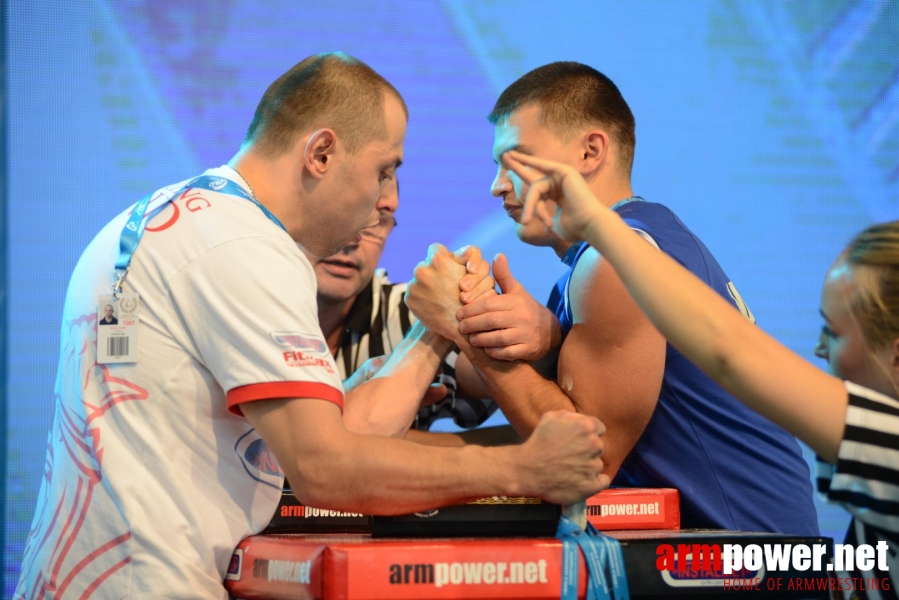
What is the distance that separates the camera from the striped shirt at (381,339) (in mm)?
2680

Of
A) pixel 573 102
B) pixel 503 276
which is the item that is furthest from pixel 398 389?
pixel 573 102

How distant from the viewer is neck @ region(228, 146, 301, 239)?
63.2 inches

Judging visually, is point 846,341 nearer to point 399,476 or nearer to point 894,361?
point 894,361

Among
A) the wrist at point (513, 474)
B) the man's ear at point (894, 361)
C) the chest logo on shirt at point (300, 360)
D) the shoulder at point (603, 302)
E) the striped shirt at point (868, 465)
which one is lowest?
the striped shirt at point (868, 465)

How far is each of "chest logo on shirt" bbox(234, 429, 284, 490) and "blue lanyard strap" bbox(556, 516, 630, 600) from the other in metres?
0.48

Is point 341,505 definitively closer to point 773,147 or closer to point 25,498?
point 25,498

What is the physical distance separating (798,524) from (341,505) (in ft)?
3.08

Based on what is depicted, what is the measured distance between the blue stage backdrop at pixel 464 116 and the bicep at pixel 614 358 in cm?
167

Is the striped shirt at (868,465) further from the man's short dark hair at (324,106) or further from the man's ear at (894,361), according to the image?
the man's short dark hair at (324,106)

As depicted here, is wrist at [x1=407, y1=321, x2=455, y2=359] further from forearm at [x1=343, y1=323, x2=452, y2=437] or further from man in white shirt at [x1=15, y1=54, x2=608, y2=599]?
man in white shirt at [x1=15, y1=54, x2=608, y2=599]

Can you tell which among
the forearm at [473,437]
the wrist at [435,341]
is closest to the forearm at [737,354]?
the wrist at [435,341]

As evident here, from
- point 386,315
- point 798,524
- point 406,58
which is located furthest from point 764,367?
point 406,58

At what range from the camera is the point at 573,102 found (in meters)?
2.05

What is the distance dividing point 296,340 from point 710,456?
867mm
